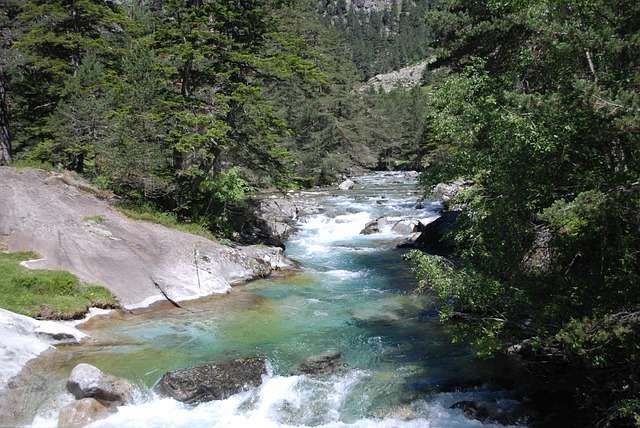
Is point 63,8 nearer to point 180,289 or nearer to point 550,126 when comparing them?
point 180,289

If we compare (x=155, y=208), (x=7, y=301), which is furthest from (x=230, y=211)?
(x=7, y=301)

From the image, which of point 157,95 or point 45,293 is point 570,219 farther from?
point 157,95

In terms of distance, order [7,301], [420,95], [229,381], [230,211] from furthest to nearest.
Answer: [420,95] < [230,211] < [7,301] < [229,381]

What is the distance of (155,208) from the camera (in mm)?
21375

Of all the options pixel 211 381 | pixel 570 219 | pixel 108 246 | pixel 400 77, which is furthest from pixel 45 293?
pixel 400 77

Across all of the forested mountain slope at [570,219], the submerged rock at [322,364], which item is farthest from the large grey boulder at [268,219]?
the forested mountain slope at [570,219]

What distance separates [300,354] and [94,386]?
464 centimetres

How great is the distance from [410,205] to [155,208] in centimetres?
2059

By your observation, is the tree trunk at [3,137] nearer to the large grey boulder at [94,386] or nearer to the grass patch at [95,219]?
the grass patch at [95,219]

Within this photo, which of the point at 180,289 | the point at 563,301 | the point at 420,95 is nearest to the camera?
the point at 563,301

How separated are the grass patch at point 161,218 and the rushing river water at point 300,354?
3.78 m

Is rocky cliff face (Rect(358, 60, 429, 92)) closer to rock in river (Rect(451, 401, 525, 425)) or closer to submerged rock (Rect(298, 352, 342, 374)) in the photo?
submerged rock (Rect(298, 352, 342, 374))

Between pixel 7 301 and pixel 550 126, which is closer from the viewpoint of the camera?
pixel 550 126

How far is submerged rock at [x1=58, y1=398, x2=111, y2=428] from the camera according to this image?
9148 mm
